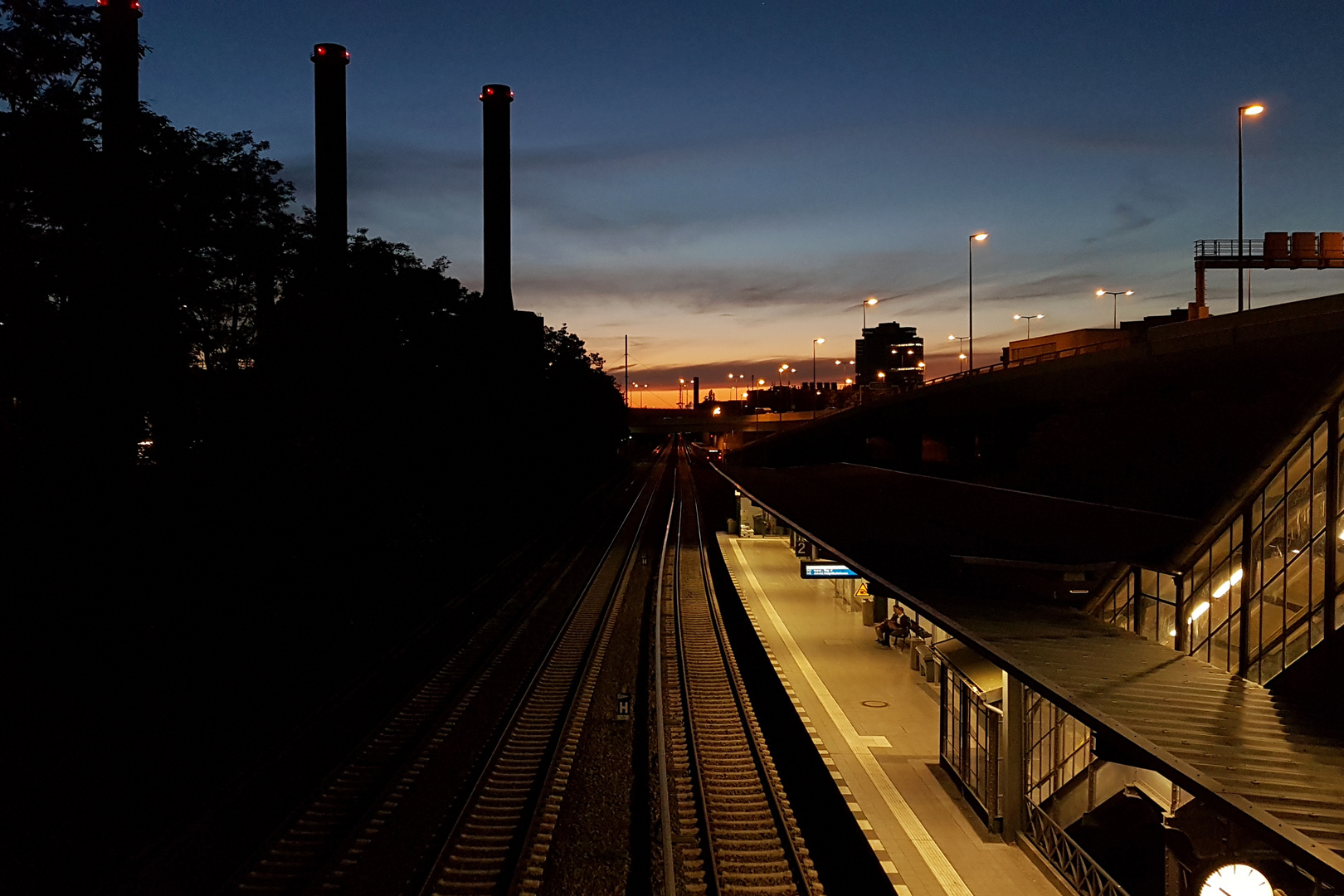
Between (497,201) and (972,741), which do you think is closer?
(972,741)

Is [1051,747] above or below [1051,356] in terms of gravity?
below

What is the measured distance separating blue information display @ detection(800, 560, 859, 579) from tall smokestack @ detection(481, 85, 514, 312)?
42.4m

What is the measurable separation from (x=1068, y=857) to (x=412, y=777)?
8.30 metres

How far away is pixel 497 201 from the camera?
59969 mm

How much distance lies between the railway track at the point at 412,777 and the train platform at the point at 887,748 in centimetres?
504

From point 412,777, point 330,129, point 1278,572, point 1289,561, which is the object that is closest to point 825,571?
point 412,777

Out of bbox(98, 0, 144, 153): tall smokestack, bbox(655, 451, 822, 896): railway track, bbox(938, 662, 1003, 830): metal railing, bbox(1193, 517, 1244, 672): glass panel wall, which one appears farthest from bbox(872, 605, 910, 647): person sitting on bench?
bbox(98, 0, 144, 153): tall smokestack

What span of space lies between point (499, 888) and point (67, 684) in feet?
24.7

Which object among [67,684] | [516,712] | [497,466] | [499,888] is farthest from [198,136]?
[497,466]

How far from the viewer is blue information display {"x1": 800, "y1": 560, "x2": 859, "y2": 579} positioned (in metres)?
19.5

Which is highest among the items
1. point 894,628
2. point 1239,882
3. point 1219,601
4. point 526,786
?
point 1219,601

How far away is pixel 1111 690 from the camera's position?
26.0 ft

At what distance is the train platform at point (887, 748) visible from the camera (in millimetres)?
9172

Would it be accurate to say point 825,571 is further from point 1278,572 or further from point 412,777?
point 1278,572
